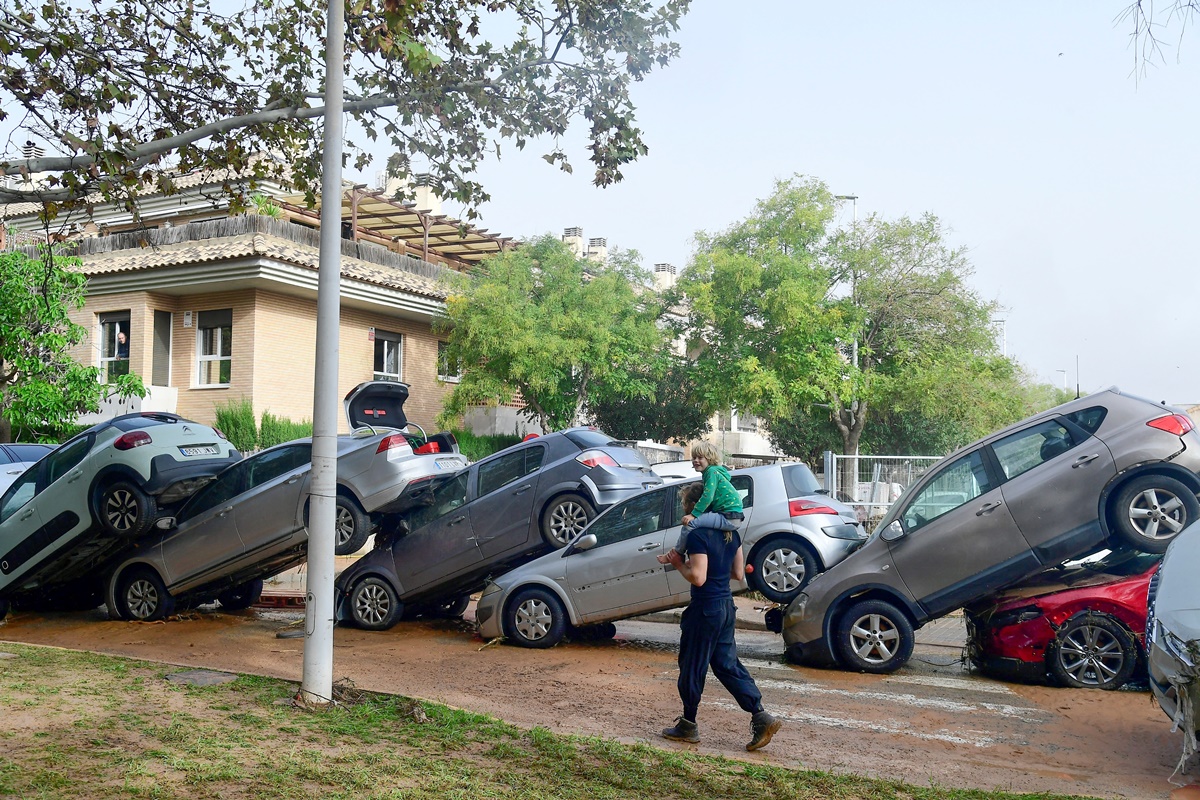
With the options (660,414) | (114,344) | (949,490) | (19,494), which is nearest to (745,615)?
(949,490)

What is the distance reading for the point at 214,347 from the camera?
25.2 m

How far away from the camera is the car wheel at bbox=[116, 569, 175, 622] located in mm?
13227

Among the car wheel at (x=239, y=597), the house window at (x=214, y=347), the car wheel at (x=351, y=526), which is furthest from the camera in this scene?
the house window at (x=214, y=347)

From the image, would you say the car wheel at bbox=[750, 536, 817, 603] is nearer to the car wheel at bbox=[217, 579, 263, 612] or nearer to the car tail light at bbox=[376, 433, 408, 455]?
the car tail light at bbox=[376, 433, 408, 455]

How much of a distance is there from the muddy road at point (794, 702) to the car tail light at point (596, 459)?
1.98 m

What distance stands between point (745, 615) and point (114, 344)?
18.9 meters

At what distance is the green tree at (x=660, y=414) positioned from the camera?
33281 millimetres

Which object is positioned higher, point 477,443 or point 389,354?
point 389,354

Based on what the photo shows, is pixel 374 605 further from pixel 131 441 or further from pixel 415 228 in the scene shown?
pixel 415 228

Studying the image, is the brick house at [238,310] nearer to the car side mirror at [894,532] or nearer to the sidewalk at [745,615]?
the sidewalk at [745,615]

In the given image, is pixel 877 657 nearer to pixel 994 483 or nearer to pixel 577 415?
pixel 994 483

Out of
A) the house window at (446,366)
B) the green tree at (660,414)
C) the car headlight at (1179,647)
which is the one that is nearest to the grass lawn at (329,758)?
the car headlight at (1179,647)

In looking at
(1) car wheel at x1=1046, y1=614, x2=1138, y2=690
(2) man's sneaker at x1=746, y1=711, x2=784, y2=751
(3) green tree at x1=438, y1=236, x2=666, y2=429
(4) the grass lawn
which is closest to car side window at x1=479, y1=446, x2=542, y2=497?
(4) the grass lawn

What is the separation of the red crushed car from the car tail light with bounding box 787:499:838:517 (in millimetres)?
1772
